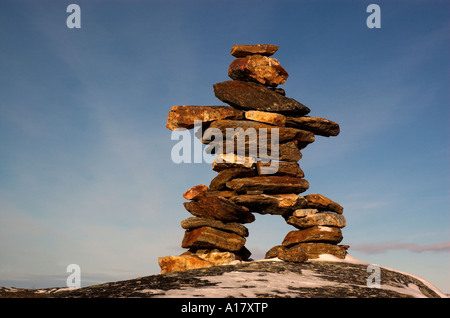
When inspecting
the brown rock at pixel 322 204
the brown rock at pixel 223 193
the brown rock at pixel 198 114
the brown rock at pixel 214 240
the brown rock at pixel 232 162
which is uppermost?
the brown rock at pixel 198 114

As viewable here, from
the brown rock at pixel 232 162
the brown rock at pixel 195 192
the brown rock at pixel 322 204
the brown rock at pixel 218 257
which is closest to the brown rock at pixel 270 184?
the brown rock at pixel 322 204

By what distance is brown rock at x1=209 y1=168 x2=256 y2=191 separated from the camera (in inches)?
859

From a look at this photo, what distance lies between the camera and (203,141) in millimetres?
22734

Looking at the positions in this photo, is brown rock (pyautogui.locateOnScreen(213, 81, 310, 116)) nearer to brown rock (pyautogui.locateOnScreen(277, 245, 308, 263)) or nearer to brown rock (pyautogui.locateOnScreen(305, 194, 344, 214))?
brown rock (pyautogui.locateOnScreen(305, 194, 344, 214))

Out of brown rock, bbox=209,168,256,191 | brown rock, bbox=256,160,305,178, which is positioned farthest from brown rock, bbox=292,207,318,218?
brown rock, bbox=209,168,256,191

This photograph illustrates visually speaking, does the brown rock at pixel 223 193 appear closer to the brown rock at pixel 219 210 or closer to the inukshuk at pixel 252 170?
the inukshuk at pixel 252 170

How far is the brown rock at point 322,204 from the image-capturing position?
21.4m

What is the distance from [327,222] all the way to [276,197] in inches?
117

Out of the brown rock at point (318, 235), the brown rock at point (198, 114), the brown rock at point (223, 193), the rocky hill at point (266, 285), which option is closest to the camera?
the rocky hill at point (266, 285)

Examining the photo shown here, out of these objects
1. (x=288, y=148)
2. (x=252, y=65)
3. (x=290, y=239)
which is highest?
(x=252, y=65)

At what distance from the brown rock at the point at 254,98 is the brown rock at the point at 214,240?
282 inches

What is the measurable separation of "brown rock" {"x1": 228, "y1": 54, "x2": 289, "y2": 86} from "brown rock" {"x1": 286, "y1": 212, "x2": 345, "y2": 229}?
7966mm
